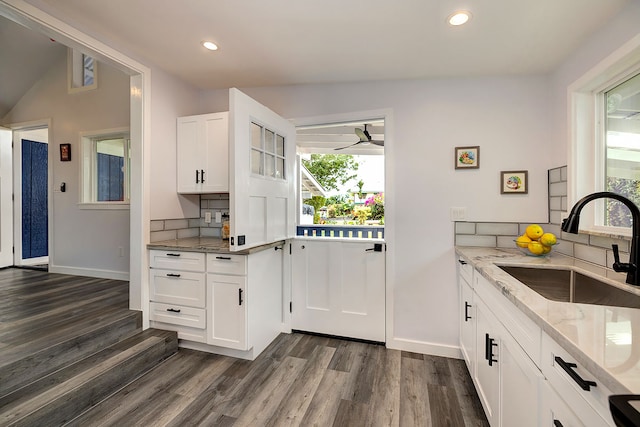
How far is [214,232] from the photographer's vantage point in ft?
9.77

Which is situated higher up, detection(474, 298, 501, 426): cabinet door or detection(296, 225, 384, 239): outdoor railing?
detection(296, 225, 384, 239): outdoor railing

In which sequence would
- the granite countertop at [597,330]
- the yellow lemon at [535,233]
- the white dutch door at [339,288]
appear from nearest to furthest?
1. the granite countertop at [597,330]
2. the yellow lemon at [535,233]
3. the white dutch door at [339,288]

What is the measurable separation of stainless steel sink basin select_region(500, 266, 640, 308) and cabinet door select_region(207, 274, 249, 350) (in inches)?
73.5

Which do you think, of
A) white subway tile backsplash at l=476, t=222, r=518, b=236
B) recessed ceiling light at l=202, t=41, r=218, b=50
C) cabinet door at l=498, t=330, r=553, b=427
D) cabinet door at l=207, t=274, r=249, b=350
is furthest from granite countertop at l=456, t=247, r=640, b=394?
recessed ceiling light at l=202, t=41, r=218, b=50

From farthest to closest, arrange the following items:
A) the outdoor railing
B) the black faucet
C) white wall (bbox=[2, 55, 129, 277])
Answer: white wall (bbox=[2, 55, 129, 277]) < the outdoor railing < the black faucet

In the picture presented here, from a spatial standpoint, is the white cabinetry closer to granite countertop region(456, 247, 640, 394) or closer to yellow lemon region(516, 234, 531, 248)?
granite countertop region(456, 247, 640, 394)

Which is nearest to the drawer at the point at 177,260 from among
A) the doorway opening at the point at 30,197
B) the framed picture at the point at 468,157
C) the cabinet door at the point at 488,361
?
the cabinet door at the point at 488,361

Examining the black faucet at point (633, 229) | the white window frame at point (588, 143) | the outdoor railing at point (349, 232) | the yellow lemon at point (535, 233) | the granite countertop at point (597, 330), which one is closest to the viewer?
the granite countertop at point (597, 330)

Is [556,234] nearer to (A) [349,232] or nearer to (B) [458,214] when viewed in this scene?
(B) [458,214]

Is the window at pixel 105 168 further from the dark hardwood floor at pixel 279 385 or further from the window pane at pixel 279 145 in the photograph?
the window pane at pixel 279 145

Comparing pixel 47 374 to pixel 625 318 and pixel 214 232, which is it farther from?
pixel 625 318

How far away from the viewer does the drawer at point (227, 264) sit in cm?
216

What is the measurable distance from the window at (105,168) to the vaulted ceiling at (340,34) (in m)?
1.75

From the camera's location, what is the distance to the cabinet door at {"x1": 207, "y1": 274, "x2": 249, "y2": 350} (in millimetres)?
2168
